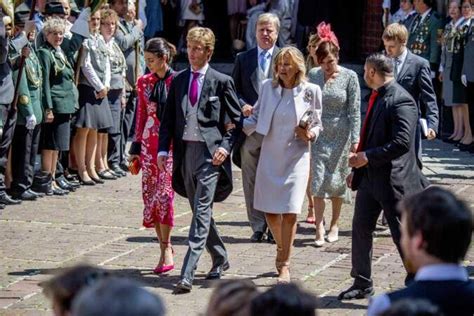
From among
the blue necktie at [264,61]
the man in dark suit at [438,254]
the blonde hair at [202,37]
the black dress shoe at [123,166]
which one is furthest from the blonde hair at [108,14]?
the man in dark suit at [438,254]

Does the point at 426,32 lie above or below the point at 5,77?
above

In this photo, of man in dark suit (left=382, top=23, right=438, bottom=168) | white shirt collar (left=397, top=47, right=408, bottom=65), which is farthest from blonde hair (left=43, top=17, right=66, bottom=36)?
white shirt collar (left=397, top=47, right=408, bottom=65)

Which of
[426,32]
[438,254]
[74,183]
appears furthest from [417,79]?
[426,32]

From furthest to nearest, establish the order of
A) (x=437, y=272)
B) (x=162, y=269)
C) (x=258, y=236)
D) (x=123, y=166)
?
(x=123, y=166) < (x=258, y=236) < (x=162, y=269) < (x=437, y=272)

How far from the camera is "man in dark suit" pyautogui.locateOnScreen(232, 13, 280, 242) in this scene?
11484mm

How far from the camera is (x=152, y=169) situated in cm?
1029

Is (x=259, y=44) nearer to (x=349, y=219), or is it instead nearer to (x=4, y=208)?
(x=349, y=219)

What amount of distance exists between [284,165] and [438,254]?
5.26 m

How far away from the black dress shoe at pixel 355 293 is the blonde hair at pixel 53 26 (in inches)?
223

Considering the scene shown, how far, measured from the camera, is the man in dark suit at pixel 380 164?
29.5ft

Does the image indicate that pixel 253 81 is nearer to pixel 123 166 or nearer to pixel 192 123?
pixel 192 123

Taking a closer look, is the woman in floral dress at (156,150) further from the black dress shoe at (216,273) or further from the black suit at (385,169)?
the black suit at (385,169)

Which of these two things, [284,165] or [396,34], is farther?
[396,34]

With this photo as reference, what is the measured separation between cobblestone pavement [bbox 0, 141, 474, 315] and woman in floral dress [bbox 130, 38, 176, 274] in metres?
0.33
